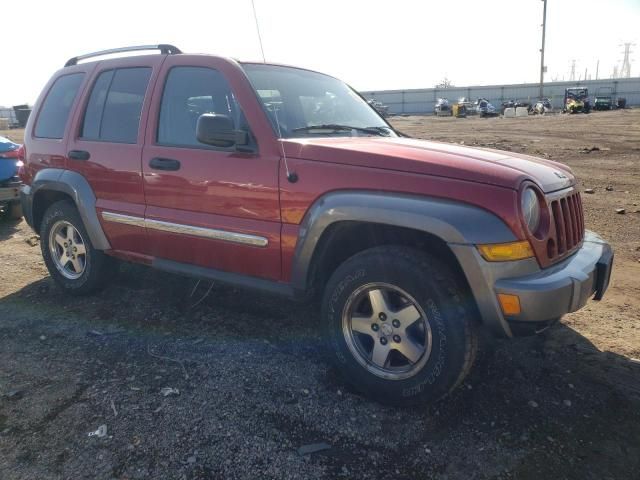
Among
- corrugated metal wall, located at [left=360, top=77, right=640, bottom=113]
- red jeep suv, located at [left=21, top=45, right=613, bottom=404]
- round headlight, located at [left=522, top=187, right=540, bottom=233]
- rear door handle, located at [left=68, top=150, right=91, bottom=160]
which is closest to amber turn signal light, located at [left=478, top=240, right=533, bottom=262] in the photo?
red jeep suv, located at [left=21, top=45, right=613, bottom=404]

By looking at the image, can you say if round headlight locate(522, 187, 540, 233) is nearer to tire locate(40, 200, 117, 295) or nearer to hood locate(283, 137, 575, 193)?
hood locate(283, 137, 575, 193)

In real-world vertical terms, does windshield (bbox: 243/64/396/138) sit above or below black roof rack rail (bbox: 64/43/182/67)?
below

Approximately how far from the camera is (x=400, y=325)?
2.74m

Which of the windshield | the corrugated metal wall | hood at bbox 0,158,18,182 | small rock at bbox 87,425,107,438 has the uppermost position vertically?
the corrugated metal wall

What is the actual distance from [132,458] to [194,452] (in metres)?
0.30

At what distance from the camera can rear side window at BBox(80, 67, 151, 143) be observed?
3805 mm

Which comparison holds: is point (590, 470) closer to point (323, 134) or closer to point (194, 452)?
point (194, 452)

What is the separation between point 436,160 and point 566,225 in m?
0.88

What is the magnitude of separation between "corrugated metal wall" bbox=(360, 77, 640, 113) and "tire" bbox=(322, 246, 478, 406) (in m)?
60.3

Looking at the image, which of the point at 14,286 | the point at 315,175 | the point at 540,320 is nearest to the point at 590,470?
the point at 540,320

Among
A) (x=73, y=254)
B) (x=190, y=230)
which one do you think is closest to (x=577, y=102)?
(x=73, y=254)

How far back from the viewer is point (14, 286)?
16.0 feet

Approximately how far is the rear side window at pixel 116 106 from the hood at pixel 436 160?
149 centimetres

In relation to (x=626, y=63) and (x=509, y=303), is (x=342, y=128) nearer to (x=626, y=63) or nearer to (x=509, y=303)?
(x=509, y=303)
